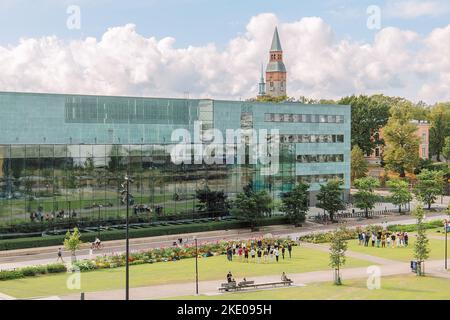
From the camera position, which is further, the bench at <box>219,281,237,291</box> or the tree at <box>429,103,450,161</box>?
the tree at <box>429,103,450,161</box>

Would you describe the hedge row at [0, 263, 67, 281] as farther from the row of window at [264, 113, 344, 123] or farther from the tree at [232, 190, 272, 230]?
the row of window at [264, 113, 344, 123]

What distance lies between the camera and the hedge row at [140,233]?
5641 centimetres

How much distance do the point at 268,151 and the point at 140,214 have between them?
748 inches

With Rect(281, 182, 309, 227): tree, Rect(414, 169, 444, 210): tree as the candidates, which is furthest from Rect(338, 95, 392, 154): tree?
Rect(281, 182, 309, 227): tree

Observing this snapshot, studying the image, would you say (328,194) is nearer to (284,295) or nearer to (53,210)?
(53,210)

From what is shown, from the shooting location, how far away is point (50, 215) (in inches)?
2381

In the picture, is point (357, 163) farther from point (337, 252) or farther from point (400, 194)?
Answer: point (337, 252)

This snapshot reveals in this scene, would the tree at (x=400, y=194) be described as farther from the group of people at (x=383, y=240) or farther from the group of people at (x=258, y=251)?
the group of people at (x=258, y=251)

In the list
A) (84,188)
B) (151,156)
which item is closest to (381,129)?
(151,156)

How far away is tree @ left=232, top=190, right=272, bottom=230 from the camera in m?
68.0

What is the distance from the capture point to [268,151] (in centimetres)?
7688

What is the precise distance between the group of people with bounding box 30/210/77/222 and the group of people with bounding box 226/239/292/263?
56.0ft

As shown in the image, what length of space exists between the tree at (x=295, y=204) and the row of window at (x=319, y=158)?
1143 cm

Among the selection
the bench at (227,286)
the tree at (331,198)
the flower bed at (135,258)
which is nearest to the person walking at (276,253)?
the flower bed at (135,258)
